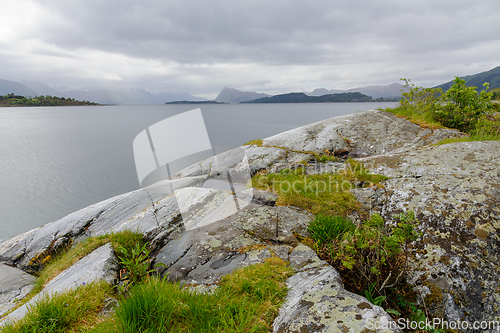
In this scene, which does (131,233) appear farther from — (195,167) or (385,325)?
(195,167)

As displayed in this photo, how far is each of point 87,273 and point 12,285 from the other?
3.54 meters

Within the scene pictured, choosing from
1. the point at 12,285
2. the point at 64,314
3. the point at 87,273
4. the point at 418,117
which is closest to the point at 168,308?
the point at 64,314

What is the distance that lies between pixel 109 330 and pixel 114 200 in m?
A: 6.35

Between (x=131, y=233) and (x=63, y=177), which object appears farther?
(x=63, y=177)

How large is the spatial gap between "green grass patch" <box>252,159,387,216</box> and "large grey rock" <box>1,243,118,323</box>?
3.98 m

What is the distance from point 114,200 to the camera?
26.7 ft

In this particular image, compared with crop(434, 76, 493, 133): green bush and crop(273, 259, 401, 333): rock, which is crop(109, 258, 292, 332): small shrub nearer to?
crop(273, 259, 401, 333): rock

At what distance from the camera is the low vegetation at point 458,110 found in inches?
387

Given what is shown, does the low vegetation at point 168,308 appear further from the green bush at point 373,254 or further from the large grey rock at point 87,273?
the green bush at point 373,254

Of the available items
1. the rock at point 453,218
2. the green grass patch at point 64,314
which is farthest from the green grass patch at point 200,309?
the rock at point 453,218

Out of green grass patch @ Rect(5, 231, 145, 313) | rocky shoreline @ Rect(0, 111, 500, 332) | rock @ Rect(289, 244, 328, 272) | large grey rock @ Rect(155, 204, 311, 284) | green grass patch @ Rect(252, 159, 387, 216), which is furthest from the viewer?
green grass patch @ Rect(252, 159, 387, 216)

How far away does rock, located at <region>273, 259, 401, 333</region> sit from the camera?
99.5 inches

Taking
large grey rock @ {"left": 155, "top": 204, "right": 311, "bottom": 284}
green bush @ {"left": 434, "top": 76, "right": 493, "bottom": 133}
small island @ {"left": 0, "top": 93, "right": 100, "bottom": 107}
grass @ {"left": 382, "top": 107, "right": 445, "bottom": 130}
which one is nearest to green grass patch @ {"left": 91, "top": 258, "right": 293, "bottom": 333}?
large grey rock @ {"left": 155, "top": 204, "right": 311, "bottom": 284}

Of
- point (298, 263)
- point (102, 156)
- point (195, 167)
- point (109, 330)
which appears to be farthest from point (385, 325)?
point (102, 156)
